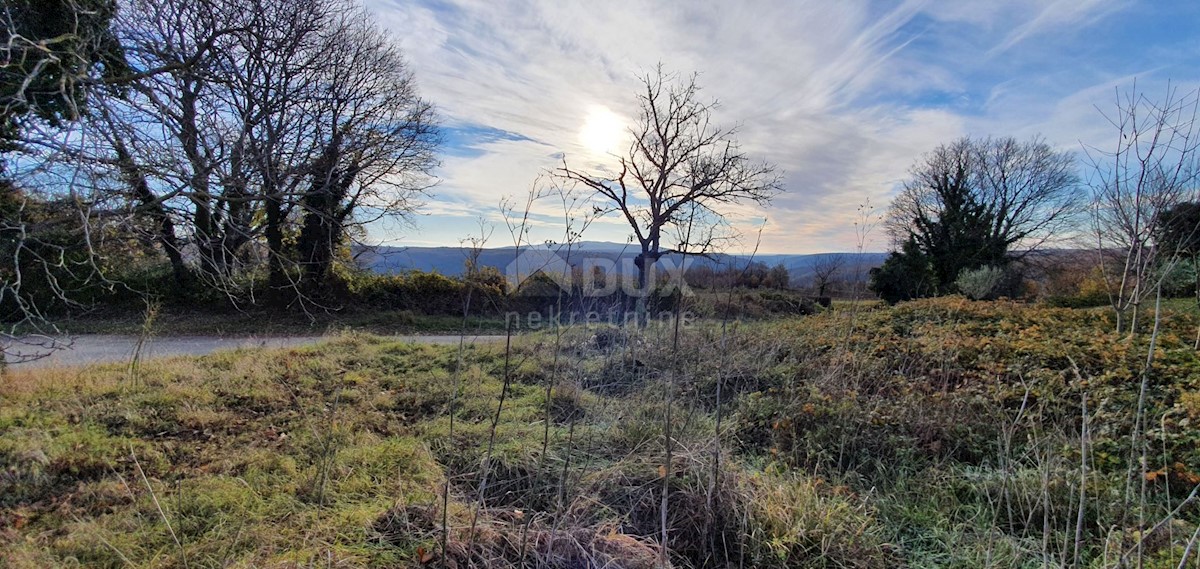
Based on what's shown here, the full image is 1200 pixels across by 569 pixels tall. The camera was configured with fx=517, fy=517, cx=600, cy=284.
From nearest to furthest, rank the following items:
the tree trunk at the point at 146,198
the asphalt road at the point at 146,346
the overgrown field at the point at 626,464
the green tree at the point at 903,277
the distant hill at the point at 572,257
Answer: the overgrown field at the point at 626,464 < the distant hill at the point at 572,257 < the tree trunk at the point at 146,198 < the asphalt road at the point at 146,346 < the green tree at the point at 903,277

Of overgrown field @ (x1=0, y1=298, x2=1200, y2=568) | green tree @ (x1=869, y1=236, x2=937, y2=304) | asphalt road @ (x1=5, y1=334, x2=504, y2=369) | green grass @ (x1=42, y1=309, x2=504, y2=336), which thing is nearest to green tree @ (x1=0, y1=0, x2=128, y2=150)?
overgrown field @ (x1=0, y1=298, x2=1200, y2=568)

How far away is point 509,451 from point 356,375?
3451 mm

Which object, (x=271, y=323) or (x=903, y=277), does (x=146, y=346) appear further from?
A: (x=903, y=277)

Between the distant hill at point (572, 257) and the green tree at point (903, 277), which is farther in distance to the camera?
the green tree at point (903, 277)

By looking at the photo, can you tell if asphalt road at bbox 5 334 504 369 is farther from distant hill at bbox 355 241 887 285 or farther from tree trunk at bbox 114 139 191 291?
tree trunk at bbox 114 139 191 291

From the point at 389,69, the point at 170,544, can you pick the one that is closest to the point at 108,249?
the point at 170,544

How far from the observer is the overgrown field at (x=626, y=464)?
232 cm

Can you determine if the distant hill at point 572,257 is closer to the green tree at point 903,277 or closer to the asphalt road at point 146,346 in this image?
the asphalt road at point 146,346

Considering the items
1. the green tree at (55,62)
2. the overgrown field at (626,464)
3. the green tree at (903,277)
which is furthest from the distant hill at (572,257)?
the green tree at (903,277)

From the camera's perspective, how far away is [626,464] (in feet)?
10.2

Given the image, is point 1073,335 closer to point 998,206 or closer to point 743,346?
point 743,346

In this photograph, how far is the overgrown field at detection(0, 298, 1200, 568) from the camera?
2322 millimetres

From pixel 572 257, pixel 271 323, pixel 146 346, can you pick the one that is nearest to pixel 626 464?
pixel 572 257

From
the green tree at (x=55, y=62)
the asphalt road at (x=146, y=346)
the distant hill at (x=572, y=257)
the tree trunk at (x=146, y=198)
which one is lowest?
the asphalt road at (x=146, y=346)
